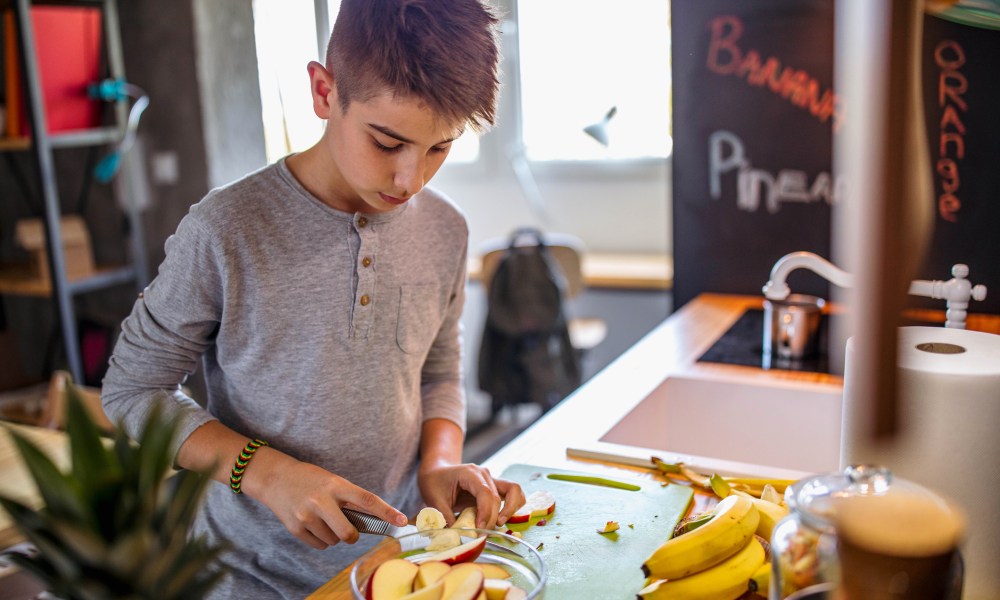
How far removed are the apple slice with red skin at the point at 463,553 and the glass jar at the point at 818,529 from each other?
0.85ft

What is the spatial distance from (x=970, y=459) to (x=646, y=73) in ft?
10.2

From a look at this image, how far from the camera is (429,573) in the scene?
72cm

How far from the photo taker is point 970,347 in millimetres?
826

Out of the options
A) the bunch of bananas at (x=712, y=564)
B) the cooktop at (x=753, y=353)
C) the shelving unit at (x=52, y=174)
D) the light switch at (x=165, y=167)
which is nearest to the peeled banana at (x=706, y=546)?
the bunch of bananas at (x=712, y=564)

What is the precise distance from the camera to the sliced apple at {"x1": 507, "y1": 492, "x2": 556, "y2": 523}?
965mm

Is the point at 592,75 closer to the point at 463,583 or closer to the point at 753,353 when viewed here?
the point at 753,353

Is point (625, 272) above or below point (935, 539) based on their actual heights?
below

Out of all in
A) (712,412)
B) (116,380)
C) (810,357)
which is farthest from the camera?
→ (810,357)

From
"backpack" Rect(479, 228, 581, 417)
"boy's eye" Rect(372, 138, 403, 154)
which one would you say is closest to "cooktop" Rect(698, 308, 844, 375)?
"boy's eye" Rect(372, 138, 403, 154)

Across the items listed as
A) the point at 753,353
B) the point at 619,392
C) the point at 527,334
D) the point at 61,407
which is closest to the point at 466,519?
the point at 619,392

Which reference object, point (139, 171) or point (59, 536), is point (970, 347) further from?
point (139, 171)

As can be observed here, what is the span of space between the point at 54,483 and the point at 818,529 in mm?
486

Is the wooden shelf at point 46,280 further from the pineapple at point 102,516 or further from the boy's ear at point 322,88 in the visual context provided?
the pineapple at point 102,516

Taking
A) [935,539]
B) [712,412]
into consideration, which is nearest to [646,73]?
[712,412]
